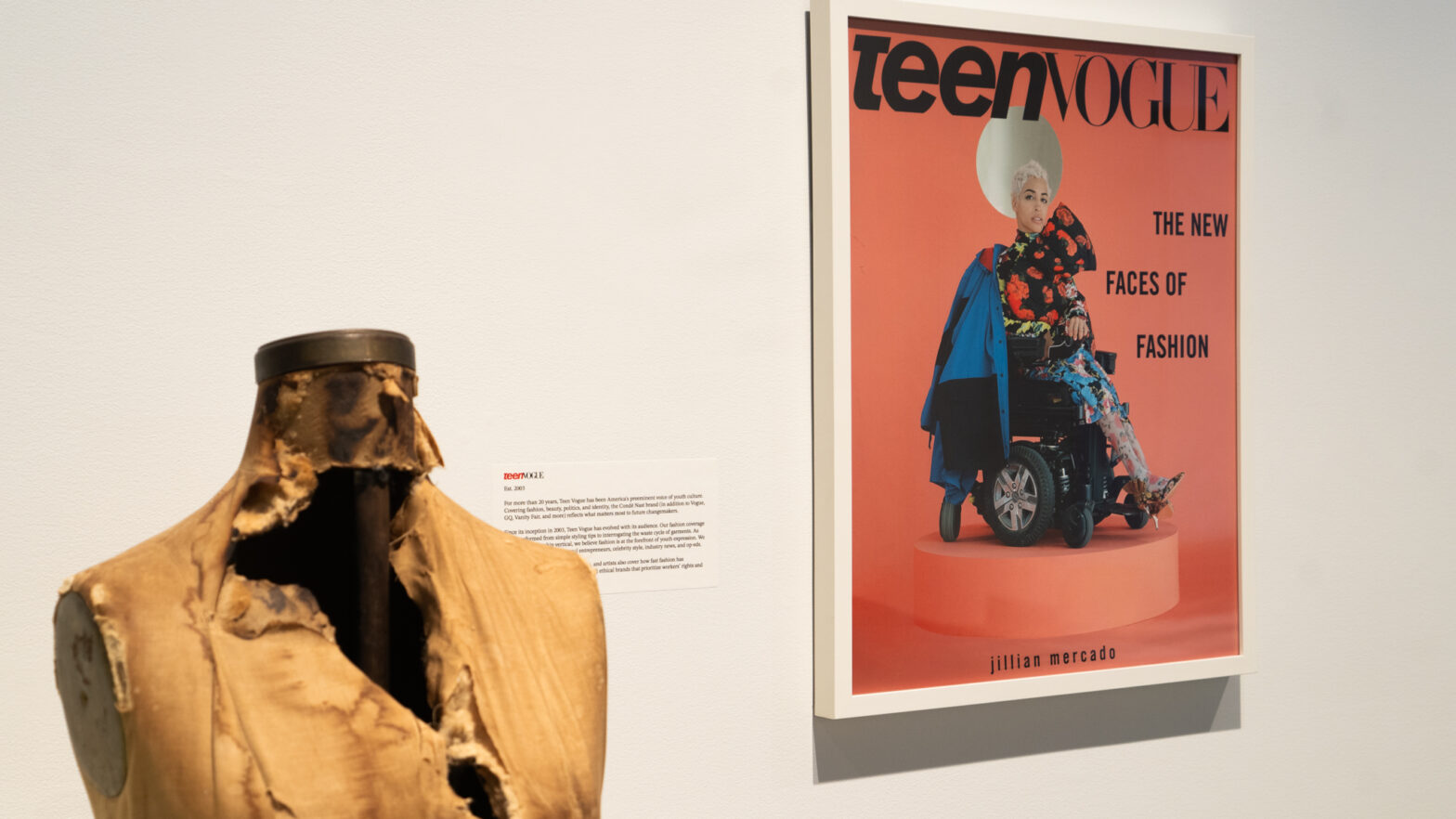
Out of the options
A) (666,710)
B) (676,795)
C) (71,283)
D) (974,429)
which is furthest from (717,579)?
(71,283)

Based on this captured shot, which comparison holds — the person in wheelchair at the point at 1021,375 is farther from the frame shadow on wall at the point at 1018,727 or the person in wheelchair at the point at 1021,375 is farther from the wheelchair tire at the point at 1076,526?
the frame shadow on wall at the point at 1018,727

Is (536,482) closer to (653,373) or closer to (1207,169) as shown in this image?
(653,373)

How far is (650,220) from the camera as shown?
4.85ft

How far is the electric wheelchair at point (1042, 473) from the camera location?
5.34ft

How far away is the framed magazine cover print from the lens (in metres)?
1.54

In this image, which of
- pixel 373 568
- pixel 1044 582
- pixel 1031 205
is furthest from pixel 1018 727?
pixel 373 568

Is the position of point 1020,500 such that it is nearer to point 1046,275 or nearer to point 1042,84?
point 1046,275

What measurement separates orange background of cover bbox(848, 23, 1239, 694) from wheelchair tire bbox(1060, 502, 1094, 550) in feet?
0.09

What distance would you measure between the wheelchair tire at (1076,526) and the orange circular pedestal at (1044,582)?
1 centimetres

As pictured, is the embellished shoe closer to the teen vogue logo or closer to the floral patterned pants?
the floral patterned pants

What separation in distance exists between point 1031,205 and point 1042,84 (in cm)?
18

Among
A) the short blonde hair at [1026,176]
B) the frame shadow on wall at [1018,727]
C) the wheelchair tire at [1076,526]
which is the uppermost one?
the short blonde hair at [1026,176]

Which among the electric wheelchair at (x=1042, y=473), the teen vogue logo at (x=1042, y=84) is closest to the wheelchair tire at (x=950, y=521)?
the electric wheelchair at (x=1042, y=473)

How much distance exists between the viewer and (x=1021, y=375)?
5.37 feet
